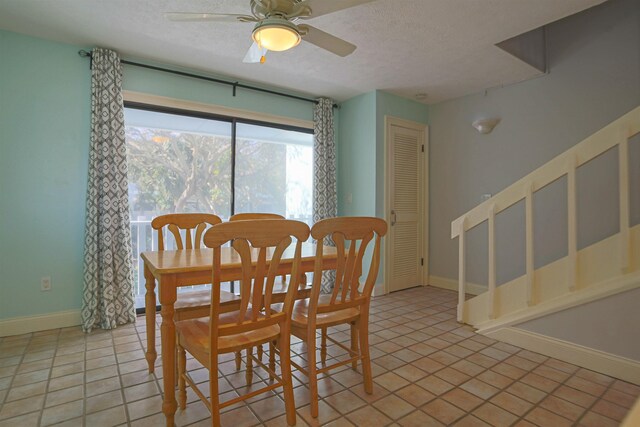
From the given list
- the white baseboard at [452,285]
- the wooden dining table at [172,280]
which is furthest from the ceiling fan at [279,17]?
the white baseboard at [452,285]

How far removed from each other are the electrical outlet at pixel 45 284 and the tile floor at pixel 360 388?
1.23 feet

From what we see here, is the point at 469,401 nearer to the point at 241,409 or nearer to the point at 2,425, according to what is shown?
the point at 241,409

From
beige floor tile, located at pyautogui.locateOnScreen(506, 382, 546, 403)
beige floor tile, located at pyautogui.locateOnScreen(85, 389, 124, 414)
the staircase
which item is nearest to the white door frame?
the staircase

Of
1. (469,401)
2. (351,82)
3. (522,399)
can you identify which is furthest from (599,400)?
(351,82)

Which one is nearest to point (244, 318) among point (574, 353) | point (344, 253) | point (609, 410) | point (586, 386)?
point (344, 253)

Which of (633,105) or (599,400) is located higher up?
(633,105)

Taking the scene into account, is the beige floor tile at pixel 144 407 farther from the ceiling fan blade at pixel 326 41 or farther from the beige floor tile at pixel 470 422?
the ceiling fan blade at pixel 326 41

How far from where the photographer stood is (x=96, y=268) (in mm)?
2865

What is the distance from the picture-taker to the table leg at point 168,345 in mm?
1584

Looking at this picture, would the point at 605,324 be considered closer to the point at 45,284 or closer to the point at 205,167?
the point at 205,167

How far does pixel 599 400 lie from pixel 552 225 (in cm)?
208

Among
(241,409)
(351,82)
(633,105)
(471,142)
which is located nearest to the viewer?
(241,409)

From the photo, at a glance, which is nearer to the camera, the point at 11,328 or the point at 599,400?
the point at 599,400

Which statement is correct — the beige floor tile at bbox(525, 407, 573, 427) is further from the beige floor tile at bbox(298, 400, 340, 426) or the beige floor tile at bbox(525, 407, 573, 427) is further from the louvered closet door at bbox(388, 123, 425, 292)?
the louvered closet door at bbox(388, 123, 425, 292)
